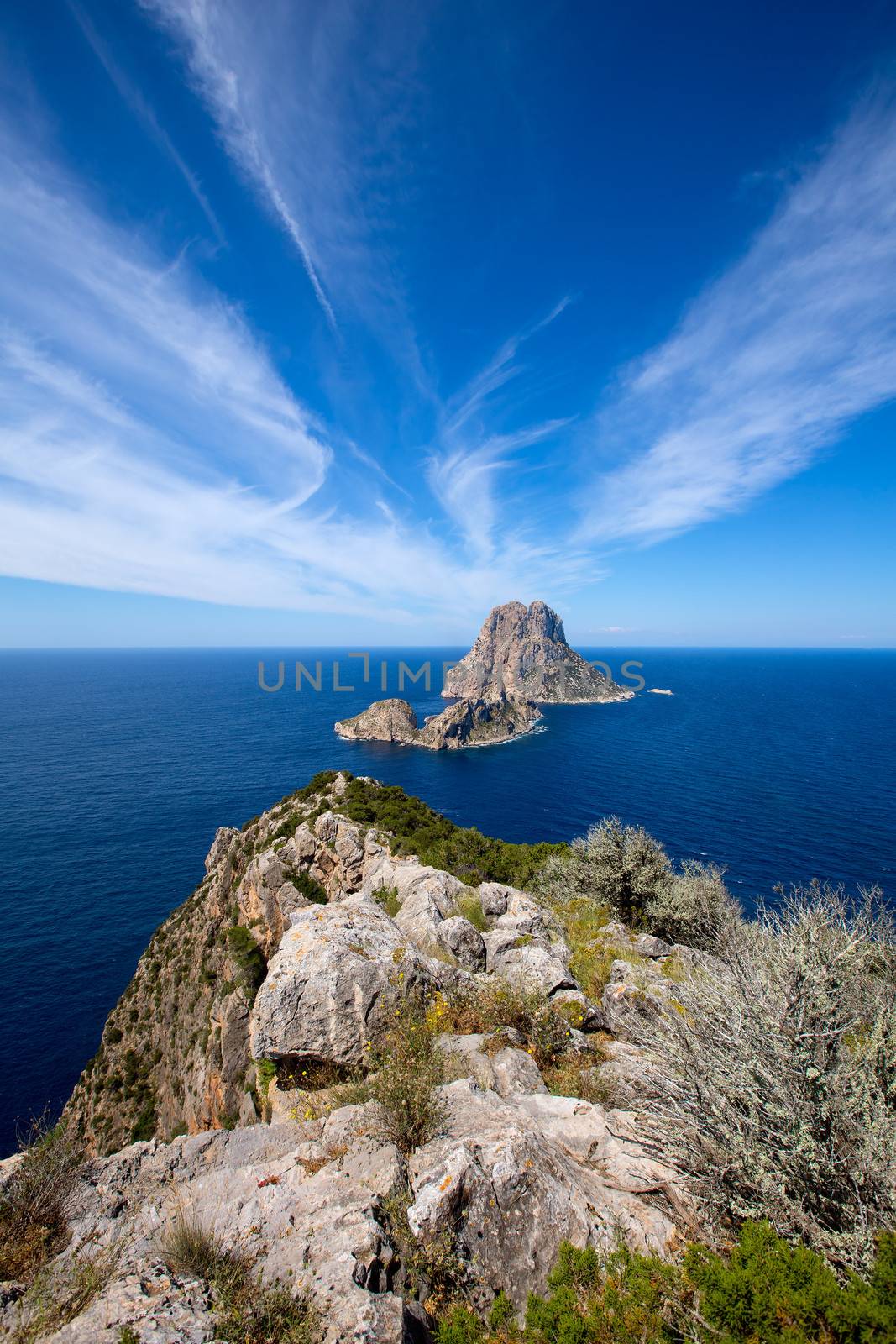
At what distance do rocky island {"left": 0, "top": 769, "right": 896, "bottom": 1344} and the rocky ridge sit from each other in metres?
0.04

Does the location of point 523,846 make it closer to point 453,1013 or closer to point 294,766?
point 453,1013

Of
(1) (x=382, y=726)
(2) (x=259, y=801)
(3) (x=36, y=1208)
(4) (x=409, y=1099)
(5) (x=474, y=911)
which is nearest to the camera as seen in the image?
(3) (x=36, y=1208)

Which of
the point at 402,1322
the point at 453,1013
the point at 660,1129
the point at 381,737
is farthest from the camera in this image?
the point at 381,737

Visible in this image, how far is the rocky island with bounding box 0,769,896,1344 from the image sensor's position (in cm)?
461

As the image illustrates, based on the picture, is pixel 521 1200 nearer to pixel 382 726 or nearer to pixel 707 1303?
pixel 707 1303

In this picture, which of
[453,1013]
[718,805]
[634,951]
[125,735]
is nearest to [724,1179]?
[453,1013]

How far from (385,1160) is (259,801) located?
8587 centimetres

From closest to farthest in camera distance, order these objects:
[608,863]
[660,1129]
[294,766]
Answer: [660,1129] → [608,863] → [294,766]

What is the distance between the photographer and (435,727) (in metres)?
142

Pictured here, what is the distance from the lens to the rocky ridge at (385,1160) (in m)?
5.13

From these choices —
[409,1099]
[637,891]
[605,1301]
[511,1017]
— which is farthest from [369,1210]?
[637,891]

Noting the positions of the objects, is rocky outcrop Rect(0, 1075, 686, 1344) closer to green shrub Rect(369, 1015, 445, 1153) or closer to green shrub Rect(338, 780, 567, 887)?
green shrub Rect(369, 1015, 445, 1153)

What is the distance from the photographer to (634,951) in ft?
55.2

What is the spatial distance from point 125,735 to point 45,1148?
142 metres
